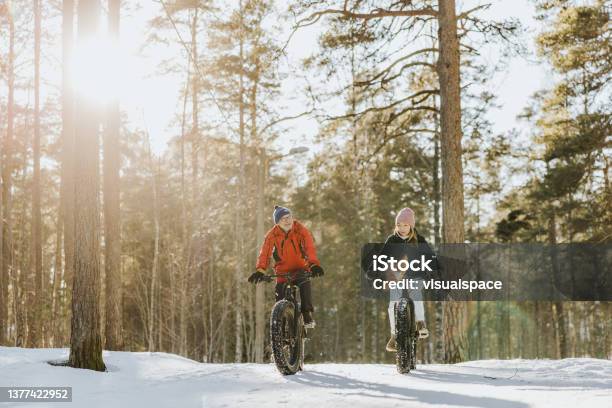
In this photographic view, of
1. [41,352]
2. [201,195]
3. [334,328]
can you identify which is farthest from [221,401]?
[334,328]

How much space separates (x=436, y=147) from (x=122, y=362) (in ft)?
66.0

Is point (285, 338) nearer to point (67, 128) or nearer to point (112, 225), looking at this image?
point (112, 225)

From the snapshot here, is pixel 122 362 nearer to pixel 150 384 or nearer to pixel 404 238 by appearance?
pixel 150 384

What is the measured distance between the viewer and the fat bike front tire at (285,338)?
802 centimetres

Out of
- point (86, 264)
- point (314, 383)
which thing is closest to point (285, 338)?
point (314, 383)

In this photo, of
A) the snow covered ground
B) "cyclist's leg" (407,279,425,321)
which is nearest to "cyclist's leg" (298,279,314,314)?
the snow covered ground

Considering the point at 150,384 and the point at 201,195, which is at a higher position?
the point at 201,195

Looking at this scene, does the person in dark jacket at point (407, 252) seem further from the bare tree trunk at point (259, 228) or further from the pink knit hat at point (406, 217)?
the bare tree trunk at point (259, 228)

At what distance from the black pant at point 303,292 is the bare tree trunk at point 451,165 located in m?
4.88

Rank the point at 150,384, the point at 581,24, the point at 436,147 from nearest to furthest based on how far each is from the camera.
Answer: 1. the point at 150,384
2. the point at 581,24
3. the point at 436,147

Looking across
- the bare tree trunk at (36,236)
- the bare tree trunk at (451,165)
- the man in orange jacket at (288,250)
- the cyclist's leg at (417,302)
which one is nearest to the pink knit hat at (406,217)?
the cyclist's leg at (417,302)

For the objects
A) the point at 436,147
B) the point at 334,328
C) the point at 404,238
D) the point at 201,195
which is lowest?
the point at 334,328

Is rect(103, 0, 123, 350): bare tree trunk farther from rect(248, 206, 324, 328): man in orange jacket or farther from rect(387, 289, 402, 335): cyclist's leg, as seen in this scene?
rect(387, 289, 402, 335): cyclist's leg

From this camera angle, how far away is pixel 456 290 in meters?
12.8
